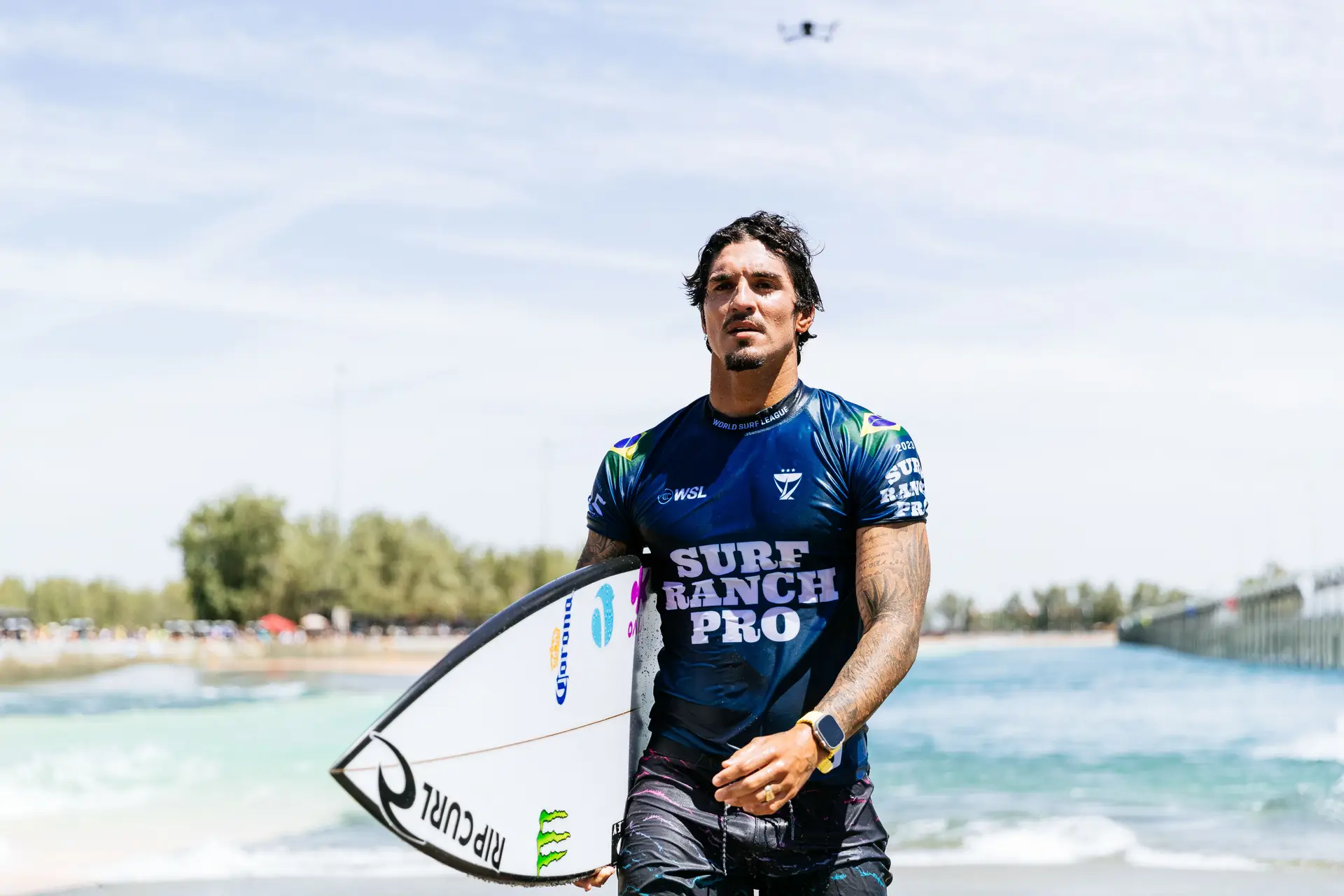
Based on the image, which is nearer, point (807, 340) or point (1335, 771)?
point (807, 340)

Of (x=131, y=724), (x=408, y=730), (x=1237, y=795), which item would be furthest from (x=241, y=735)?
(x=408, y=730)

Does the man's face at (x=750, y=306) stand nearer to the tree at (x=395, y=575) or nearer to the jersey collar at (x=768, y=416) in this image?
the jersey collar at (x=768, y=416)

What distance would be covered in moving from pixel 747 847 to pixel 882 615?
59 cm

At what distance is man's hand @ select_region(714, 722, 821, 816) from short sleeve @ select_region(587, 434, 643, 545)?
808mm

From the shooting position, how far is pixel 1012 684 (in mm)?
63281

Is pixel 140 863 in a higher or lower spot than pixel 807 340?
lower

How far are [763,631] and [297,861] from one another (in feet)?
36.3

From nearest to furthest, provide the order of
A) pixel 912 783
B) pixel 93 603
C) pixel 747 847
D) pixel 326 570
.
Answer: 1. pixel 747 847
2. pixel 912 783
3. pixel 326 570
4. pixel 93 603

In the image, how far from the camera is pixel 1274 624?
8294cm

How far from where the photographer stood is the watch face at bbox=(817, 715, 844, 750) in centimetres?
286

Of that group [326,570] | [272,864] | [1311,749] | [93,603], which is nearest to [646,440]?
[272,864]

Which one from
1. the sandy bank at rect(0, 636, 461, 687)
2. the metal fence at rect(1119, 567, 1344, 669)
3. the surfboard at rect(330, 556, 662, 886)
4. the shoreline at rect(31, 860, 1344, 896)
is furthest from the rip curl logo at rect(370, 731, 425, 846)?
the metal fence at rect(1119, 567, 1344, 669)

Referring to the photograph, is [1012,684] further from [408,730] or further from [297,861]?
[408,730]

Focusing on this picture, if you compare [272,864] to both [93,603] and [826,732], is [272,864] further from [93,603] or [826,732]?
[93,603]
